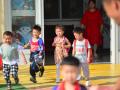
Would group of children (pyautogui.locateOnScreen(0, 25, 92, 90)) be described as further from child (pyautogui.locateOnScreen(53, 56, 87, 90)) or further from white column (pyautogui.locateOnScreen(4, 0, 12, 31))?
child (pyautogui.locateOnScreen(53, 56, 87, 90))

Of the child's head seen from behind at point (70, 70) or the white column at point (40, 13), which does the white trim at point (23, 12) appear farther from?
the child's head seen from behind at point (70, 70)

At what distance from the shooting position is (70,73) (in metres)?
4.14

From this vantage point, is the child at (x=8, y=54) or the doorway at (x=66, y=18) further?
the doorway at (x=66, y=18)

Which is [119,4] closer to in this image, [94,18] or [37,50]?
[37,50]

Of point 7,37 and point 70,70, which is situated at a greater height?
point 7,37

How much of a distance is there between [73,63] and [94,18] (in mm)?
10384

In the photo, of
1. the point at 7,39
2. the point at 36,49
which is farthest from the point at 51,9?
the point at 7,39

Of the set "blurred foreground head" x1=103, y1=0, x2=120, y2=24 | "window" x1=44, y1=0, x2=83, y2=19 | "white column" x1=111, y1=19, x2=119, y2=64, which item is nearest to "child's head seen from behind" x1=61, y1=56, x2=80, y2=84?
"blurred foreground head" x1=103, y1=0, x2=120, y2=24

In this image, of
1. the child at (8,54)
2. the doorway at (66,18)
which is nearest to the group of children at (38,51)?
the child at (8,54)

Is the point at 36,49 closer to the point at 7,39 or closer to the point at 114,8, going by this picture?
the point at 7,39

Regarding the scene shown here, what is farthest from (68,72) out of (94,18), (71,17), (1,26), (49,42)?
(71,17)

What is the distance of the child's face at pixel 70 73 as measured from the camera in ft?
13.5

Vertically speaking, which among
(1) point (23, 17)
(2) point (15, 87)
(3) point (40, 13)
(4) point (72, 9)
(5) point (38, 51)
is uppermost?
(4) point (72, 9)

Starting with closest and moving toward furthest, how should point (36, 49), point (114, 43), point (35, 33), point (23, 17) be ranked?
point (35, 33) < point (36, 49) < point (23, 17) < point (114, 43)
